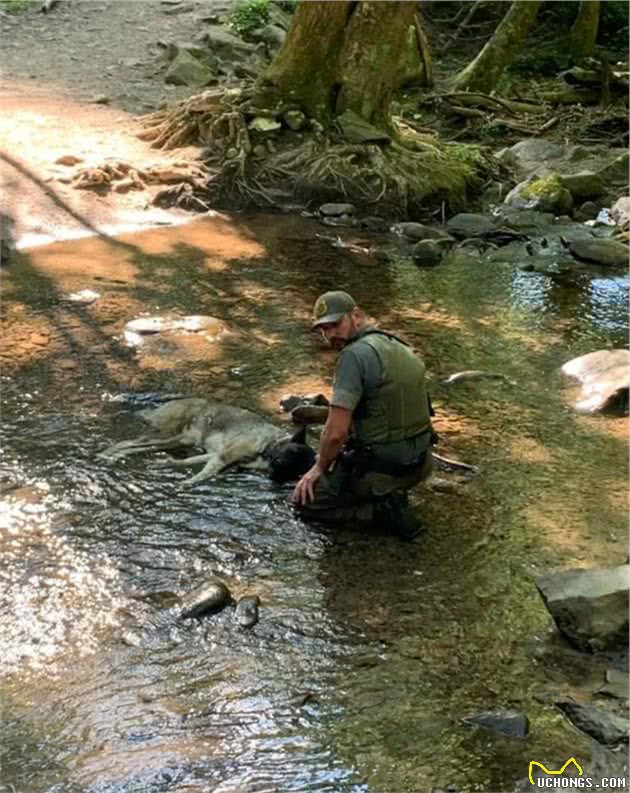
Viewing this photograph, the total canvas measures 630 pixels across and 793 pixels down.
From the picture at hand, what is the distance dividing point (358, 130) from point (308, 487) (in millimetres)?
9345

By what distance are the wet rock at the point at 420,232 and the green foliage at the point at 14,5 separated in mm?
10793

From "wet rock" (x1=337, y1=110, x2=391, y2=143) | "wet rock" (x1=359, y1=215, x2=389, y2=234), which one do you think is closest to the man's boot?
"wet rock" (x1=359, y1=215, x2=389, y2=234)

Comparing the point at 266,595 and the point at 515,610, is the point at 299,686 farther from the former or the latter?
the point at 515,610

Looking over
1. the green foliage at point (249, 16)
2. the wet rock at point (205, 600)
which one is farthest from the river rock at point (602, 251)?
the green foliage at point (249, 16)

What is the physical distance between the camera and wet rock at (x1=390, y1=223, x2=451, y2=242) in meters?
12.8

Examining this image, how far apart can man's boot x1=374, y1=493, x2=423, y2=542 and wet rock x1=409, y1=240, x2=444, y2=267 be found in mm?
6324

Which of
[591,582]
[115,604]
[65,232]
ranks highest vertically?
[591,582]

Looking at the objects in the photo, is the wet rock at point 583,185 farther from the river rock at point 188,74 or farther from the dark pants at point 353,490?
the dark pants at point 353,490

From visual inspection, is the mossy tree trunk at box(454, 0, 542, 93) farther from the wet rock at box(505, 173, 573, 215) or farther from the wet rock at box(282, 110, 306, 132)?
the wet rock at box(282, 110, 306, 132)

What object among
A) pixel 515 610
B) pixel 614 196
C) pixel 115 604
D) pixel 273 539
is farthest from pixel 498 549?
pixel 614 196

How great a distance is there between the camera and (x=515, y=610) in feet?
17.0

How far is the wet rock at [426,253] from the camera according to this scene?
39.0 feet

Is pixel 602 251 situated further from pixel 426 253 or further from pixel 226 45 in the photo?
pixel 226 45

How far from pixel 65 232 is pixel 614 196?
7.91 m
